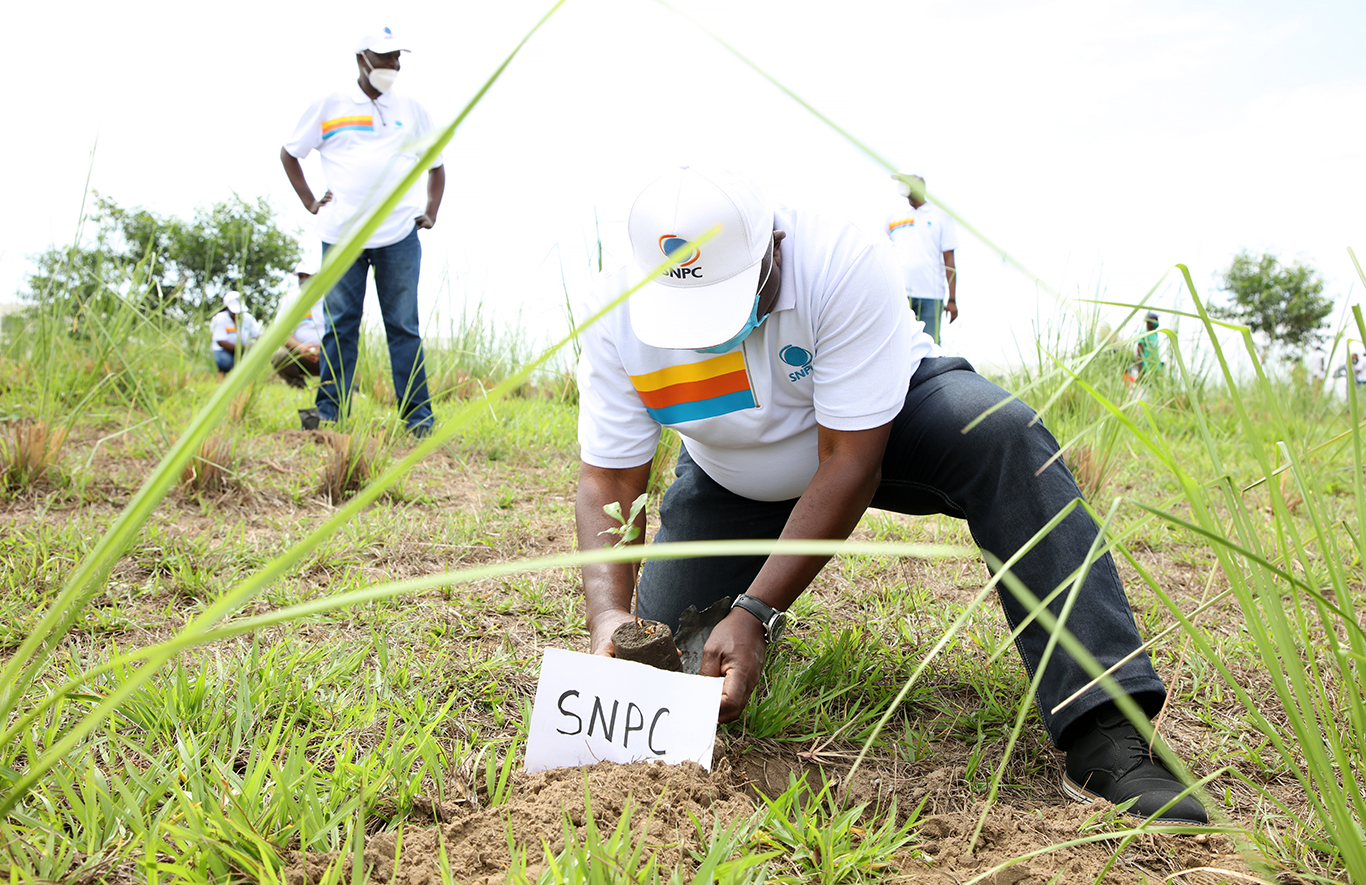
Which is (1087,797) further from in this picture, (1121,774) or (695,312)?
(695,312)

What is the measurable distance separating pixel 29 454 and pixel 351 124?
2.09 m

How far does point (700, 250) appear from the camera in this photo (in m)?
1.35

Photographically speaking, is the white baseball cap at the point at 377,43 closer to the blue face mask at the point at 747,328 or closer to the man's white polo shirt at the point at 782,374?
the man's white polo shirt at the point at 782,374

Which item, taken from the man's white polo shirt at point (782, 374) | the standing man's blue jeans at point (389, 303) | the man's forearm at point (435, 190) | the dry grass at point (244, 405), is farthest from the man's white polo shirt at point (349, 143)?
the man's white polo shirt at point (782, 374)

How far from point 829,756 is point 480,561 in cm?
115

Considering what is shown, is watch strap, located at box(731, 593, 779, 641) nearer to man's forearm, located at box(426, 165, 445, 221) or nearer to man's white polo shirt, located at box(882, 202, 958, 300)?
man's forearm, located at box(426, 165, 445, 221)

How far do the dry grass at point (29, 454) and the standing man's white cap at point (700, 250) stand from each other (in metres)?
1.93

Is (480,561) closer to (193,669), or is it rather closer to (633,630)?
(193,669)

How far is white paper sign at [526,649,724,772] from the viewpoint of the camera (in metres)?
1.13

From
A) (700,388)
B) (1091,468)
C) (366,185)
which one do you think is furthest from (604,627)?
(366,185)

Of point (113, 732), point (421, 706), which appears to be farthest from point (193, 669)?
point (421, 706)

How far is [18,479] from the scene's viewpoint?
88.4 inches

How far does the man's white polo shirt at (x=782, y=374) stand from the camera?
4.77 ft

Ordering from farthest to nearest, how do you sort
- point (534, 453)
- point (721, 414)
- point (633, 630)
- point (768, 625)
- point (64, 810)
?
point (534, 453) → point (721, 414) → point (768, 625) → point (633, 630) → point (64, 810)
